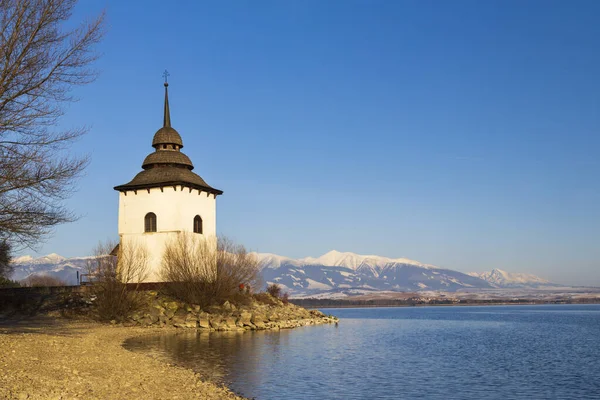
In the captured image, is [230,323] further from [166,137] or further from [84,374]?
[84,374]

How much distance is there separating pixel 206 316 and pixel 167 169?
14195 millimetres

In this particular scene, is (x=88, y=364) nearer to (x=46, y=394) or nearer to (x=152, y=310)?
(x=46, y=394)

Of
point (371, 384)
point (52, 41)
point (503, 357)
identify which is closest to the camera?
point (52, 41)

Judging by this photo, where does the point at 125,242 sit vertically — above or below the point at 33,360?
above

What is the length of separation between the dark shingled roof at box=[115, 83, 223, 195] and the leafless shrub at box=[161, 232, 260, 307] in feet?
15.3

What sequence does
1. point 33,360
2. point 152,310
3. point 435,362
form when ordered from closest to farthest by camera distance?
point 33,360, point 435,362, point 152,310

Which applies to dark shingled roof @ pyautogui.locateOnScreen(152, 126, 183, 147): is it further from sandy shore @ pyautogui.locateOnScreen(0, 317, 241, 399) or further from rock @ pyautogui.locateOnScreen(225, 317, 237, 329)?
sandy shore @ pyautogui.locateOnScreen(0, 317, 241, 399)

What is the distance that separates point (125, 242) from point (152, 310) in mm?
9646

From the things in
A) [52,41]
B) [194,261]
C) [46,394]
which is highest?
[52,41]

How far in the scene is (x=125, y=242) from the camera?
2090 inches

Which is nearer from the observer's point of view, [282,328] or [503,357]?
[503,357]

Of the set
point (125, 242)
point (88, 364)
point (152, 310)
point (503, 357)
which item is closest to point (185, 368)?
point (88, 364)

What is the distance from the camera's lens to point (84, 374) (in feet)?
60.5

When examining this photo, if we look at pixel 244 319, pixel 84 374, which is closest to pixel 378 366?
pixel 84 374
